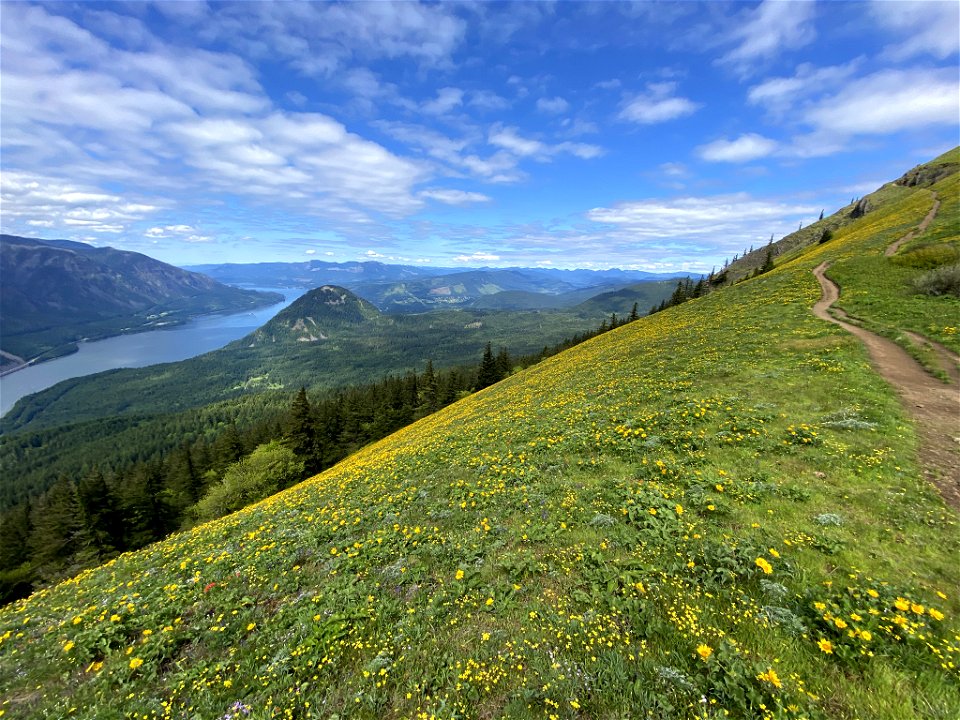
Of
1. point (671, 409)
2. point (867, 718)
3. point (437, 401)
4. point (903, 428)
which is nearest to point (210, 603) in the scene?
point (867, 718)

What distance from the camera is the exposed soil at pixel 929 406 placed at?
29.9 feet

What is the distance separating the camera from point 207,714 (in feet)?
18.1

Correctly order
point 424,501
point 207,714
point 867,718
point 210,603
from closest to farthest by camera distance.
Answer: point 867,718, point 207,714, point 210,603, point 424,501

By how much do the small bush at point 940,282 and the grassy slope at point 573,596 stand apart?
19.1 metres

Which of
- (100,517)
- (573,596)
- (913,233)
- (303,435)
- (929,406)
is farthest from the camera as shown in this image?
(303,435)

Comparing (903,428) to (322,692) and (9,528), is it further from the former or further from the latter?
(9,528)

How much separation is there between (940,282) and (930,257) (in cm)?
758

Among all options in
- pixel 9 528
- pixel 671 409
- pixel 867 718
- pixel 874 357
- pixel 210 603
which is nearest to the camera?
pixel 867 718

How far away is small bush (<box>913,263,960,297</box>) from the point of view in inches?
937

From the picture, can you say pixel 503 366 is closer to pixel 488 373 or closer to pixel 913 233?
pixel 488 373

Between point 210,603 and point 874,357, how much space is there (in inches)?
1071

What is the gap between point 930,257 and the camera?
29344 mm

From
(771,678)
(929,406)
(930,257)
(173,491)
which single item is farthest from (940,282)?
(173,491)

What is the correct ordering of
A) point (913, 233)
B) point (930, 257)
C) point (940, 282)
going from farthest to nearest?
point (913, 233)
point (930, 257)
point (940, 282)
